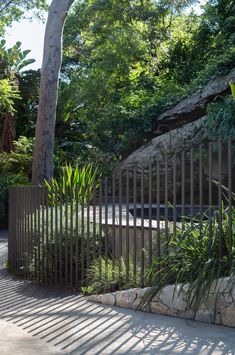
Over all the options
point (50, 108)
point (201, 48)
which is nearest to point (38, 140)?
point (50, 108)

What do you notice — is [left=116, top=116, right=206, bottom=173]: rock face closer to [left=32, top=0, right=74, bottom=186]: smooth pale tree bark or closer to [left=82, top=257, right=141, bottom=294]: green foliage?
[left=32, top=0, right=74, bottom=186]: smooth pale tree bark

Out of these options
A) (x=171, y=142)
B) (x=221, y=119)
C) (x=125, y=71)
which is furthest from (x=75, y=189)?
(x=125, y=71)

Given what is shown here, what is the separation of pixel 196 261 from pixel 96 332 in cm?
137

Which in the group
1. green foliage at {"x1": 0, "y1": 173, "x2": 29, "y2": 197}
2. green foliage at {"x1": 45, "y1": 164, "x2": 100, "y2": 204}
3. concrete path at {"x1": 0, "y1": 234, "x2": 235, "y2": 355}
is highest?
green foliage at {"x1": 0, "y1": 173, "x2": 29, "y2": 197}

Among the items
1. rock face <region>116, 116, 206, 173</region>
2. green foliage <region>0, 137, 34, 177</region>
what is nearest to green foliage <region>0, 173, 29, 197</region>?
green foliage <region>0, 137, 34, 177</region>

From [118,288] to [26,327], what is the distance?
163 centimetres

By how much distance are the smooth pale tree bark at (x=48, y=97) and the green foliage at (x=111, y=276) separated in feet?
23.5

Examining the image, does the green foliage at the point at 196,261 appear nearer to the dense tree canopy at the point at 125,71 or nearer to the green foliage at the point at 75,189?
the green foliage at the point at 75,189

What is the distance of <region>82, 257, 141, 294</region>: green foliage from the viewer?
675 cm

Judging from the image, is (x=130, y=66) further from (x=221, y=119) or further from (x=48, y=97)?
(x=48, y=97)

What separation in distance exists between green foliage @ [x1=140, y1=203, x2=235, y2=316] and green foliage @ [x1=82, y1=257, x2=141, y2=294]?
462 mm

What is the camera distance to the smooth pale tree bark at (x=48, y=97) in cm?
1430

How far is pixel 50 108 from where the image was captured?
14.4 m

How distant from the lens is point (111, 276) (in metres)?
7.04
